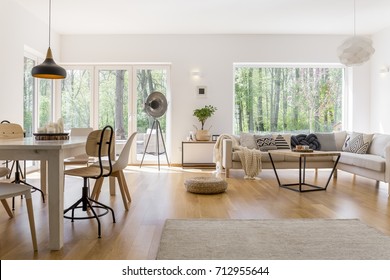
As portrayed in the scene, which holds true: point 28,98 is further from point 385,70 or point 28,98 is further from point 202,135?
point 385,70

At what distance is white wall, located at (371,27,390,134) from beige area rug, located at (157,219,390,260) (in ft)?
16.3

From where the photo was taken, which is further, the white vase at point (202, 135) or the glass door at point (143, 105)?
the glass door at point (143, 105)

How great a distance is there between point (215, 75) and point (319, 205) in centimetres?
450

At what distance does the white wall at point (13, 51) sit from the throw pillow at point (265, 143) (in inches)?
167

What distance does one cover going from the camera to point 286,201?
3.98 m

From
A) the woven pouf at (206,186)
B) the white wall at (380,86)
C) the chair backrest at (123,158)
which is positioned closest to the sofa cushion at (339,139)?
the white wall at (380,86)

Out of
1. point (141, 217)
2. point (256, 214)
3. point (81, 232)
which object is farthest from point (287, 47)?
point (81, 232)

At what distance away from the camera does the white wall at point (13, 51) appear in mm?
5266

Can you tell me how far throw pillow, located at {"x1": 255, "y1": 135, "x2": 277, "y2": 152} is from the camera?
602cm

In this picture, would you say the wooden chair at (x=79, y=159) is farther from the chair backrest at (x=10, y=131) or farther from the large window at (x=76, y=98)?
the large window at (x=76, y=98)

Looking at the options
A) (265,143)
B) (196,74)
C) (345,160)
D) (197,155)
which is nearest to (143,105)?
(196,74)

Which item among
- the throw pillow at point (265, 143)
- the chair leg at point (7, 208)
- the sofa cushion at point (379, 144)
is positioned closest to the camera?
the chair leg at point (7, 208)

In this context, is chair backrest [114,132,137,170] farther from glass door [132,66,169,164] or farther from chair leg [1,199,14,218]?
glass door [132,66,169,164]

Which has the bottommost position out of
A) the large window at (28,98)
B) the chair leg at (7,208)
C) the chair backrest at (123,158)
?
the chair leg at (7,208)
